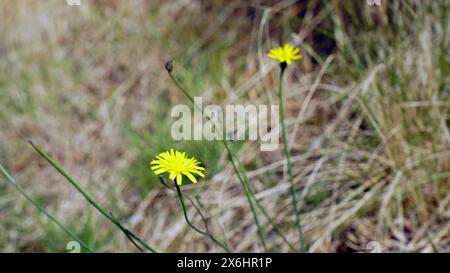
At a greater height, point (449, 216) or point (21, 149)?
point (21, 149)

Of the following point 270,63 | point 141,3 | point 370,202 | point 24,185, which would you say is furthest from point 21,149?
point 370,202

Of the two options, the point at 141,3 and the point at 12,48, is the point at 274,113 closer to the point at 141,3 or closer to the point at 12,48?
the point at 141,3

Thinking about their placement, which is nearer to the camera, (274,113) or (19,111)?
(274,113)
